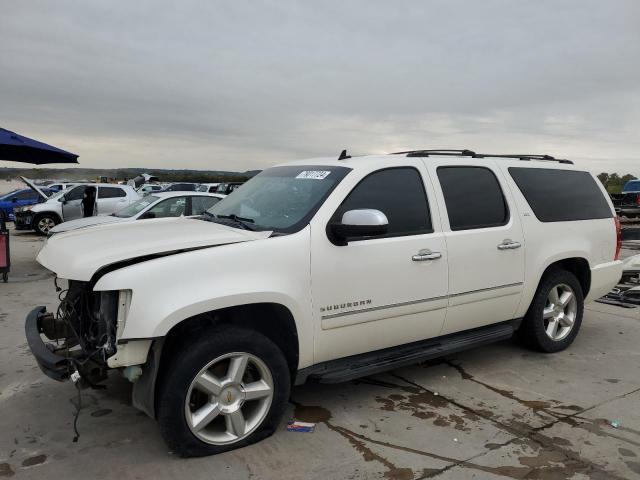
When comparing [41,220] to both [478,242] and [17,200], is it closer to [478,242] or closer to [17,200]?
[17,200]

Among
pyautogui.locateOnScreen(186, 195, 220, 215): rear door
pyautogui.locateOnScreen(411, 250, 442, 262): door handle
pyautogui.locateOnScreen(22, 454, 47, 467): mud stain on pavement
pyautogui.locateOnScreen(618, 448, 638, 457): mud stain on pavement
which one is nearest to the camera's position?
pyautogui.locateOnScreen(22, 454, 47, 467): mud stain on pavement

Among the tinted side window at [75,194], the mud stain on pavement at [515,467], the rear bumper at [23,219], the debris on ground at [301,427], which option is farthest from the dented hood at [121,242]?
the tinted side window at [75,194]

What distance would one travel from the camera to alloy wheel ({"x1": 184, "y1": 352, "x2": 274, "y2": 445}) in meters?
3.08

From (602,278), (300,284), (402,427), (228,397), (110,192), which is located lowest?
(402,427)

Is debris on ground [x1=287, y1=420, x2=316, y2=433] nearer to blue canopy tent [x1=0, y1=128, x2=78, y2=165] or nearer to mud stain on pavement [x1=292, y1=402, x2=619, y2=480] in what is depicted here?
mud stain on pavement [x1=292, y1=402, x2=619, y2=480]

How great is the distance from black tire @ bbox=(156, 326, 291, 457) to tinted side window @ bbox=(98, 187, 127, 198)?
47.9 feet

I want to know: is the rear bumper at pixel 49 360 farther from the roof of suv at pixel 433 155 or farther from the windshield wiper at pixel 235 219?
the roof of suv at pixel 433 155

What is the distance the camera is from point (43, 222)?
1661 centimetres

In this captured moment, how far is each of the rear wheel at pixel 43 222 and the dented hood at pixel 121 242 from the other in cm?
1433

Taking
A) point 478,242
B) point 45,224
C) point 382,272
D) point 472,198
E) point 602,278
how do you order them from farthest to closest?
point 45,224
point 602,278
point 472,198
point 478,242
point 382,272

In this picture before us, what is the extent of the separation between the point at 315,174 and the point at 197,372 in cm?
172

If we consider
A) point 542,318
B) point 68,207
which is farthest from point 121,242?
point 68,207

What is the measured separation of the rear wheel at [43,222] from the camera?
16.4 meters

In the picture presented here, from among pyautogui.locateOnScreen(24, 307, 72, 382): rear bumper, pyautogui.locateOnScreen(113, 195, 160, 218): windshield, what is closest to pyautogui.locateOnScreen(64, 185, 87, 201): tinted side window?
pyautogui.locateOnScreen(113, 195, 160, 218): windshield
